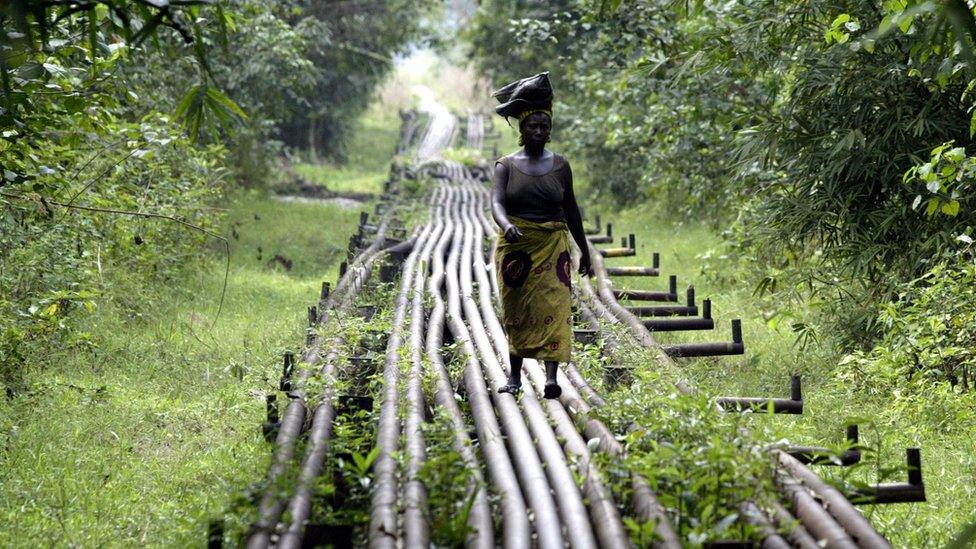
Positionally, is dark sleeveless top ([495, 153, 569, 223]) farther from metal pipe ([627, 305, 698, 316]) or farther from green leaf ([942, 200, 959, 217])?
green leaf ([942, 200, 959, 217])

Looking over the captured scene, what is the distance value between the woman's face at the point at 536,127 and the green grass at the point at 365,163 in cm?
1556

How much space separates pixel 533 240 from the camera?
6105mm

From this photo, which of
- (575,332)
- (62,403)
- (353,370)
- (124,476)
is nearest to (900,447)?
(575,332)

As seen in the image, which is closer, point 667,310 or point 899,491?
point 899,491

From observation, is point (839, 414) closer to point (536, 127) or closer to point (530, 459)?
point (536, 127)

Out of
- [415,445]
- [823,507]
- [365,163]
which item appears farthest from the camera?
[365,163]

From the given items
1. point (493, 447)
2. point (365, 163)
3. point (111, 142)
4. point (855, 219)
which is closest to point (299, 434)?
point (493, 447)

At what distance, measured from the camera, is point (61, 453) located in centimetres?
588

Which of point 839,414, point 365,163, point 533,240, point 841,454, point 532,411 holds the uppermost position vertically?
point 365,163

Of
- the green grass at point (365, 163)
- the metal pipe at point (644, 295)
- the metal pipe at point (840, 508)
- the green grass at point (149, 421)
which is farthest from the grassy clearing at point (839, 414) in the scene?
the green grass at point (365, 163)

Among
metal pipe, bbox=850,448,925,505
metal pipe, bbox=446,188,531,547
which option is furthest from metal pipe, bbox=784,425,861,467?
metal pipe, bbox=446,188,531,547

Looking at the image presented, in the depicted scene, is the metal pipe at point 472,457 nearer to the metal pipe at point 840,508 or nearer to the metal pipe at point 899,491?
the metal pipe at point 840,508

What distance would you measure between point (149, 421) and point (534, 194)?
2526mm

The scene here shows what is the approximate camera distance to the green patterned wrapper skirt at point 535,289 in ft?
19.8
